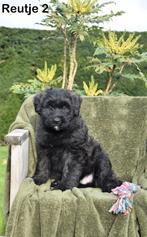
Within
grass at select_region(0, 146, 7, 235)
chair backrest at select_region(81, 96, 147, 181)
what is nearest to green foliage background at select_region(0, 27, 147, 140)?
grass at select_region(0, 146, 7, 235)

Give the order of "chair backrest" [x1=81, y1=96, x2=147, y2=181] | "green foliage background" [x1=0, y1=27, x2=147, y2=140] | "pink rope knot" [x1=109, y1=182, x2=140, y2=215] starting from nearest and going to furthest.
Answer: "pink rope knot" [x1=109, y1=182, x2=140, y2=215] → "chair backrest" [x1=81, y1=96, x2=147, y2=181] → "green foliage background" [x1=0, y1=27, x2=147, y2=140]

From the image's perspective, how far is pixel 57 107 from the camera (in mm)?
3980

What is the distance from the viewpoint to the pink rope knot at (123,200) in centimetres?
362

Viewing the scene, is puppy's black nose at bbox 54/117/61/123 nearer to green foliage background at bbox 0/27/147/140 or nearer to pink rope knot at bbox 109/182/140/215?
pink rope knot at bbox 109/182/140/215

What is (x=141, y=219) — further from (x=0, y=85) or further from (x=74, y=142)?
(x=0, y=85)

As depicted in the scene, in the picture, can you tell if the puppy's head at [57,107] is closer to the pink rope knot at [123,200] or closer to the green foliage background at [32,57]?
the pink rope knot at [123,200]

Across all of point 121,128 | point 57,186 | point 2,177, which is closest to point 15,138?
point 57,186

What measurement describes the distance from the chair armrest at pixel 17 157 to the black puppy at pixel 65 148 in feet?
0.43

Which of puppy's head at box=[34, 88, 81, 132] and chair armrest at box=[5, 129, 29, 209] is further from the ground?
puppy's head at box=[34, 88, 81, 132]

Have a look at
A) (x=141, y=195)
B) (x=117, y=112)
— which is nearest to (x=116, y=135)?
(x=117, y=112)

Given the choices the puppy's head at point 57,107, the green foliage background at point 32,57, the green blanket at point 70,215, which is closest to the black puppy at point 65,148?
the puppy's head at point 57,107


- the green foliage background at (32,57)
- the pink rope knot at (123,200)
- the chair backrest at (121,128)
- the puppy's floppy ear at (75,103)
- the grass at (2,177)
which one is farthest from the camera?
the green foliage background at (32,57)

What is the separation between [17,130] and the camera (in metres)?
4.16

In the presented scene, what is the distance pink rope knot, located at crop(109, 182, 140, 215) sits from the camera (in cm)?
362
